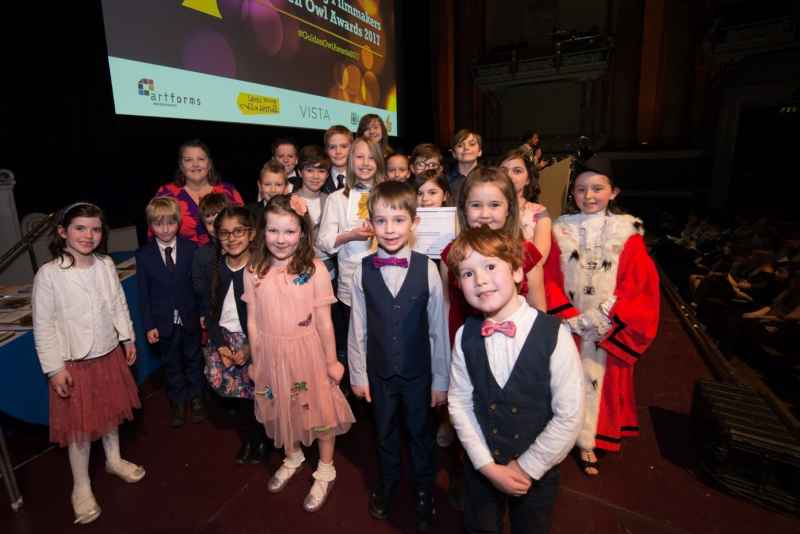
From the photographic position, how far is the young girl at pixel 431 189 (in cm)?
236

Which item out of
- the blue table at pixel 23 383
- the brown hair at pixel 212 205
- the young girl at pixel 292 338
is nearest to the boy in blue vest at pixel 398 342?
the young girl at pixel 292 338

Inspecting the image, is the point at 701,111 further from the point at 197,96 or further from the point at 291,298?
the point at 291,298

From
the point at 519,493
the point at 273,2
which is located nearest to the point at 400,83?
the point at 273,2

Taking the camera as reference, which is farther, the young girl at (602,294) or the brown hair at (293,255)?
the young girl at (602,294)

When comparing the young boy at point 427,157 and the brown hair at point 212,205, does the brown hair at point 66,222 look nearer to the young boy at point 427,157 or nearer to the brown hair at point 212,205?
the brown hair at point 212,205

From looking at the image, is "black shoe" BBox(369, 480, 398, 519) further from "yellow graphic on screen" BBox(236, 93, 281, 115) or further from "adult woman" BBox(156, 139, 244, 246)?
"yellow graphic on screen" BBox(236, 93, 281, 115)

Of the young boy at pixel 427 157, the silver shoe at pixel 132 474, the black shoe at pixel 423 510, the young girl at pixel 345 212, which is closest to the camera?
the black shoe at pixel 423 510

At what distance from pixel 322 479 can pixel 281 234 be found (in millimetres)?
1273

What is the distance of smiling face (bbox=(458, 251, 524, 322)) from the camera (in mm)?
1306

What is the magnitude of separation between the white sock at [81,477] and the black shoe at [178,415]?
2.06 ft

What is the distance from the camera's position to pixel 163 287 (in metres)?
2.56

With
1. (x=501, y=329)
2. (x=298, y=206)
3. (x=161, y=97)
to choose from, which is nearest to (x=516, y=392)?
(x=501, y=329)

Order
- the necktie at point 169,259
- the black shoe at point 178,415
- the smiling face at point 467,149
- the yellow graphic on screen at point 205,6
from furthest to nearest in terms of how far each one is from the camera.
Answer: the yellow graphic on screen at point 205,6
the smiling face at point 467,149
the black shoe at point 178,415
the necktie at point 169,259

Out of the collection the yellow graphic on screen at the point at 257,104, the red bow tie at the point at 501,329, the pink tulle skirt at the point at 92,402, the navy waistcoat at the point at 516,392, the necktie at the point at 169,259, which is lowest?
the pink tulle skirt at the point at 92,402
